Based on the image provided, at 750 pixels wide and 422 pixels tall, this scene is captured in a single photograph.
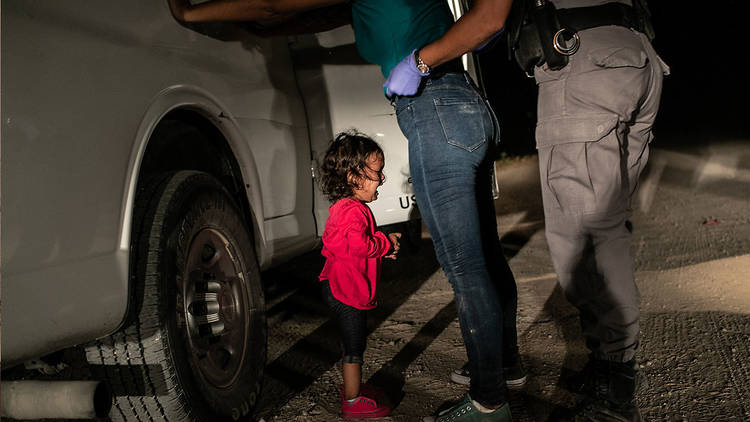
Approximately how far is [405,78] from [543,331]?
1.67m

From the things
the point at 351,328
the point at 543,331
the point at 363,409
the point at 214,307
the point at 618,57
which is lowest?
the point at 543,331

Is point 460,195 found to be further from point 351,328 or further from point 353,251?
point 351,328

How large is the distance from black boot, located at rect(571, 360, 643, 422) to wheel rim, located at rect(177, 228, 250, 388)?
128 centimetres

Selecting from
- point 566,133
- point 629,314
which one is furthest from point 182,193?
point 629,314

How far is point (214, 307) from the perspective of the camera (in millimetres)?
2123

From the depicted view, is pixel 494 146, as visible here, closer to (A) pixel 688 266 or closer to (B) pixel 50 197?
(B) pixel 50 197

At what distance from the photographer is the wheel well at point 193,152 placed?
2.08 m

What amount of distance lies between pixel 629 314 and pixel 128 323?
1629 millimetres

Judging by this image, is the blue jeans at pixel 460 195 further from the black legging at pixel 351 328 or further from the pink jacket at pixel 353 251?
the black legging at pixel 351 328

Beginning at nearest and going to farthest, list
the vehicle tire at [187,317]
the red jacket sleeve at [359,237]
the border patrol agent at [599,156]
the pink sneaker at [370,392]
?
the vehicle tire at [187,317], the border patrol agent at [599,156], the red jacket sleeve at [359,237], the pink sneaker at [370,392]

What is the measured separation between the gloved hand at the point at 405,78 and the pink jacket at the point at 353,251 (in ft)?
1.82

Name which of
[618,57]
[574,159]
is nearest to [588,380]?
[574,159]

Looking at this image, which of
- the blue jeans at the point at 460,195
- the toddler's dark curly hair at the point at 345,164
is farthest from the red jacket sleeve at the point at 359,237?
the blue jeans at the point at 460,195

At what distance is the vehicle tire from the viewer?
5.87 feet
